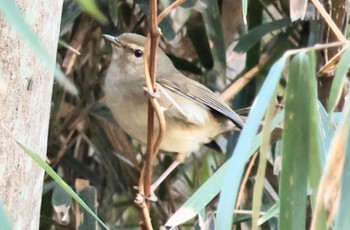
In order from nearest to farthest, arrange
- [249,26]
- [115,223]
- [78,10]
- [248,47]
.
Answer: [78,10] < [248,47] < [249,26] < [115,223]

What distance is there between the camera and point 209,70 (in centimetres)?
249

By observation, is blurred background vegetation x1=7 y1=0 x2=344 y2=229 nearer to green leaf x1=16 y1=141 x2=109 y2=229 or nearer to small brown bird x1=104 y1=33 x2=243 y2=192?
small brown bird x1=104 y1=33 x2=243 y2=192

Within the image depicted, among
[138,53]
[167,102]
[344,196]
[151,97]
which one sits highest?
[138,53]

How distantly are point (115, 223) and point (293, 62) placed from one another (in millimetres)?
1699

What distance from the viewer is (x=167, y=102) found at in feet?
7.30

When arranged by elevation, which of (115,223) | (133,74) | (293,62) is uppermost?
(133,74)

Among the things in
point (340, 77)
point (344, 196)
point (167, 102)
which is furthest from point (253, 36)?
point (344, 196)

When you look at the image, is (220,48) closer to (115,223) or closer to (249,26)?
(249,26)

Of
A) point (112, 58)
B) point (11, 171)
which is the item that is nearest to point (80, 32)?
point (112, 58)

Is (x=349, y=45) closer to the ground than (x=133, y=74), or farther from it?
closer to the ground

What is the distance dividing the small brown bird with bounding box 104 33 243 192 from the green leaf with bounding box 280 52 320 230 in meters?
1.00

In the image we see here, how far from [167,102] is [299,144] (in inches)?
41.3

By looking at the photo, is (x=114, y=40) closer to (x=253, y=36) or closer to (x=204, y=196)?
(x=253, y=36)

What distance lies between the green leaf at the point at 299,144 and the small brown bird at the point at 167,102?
100cm
